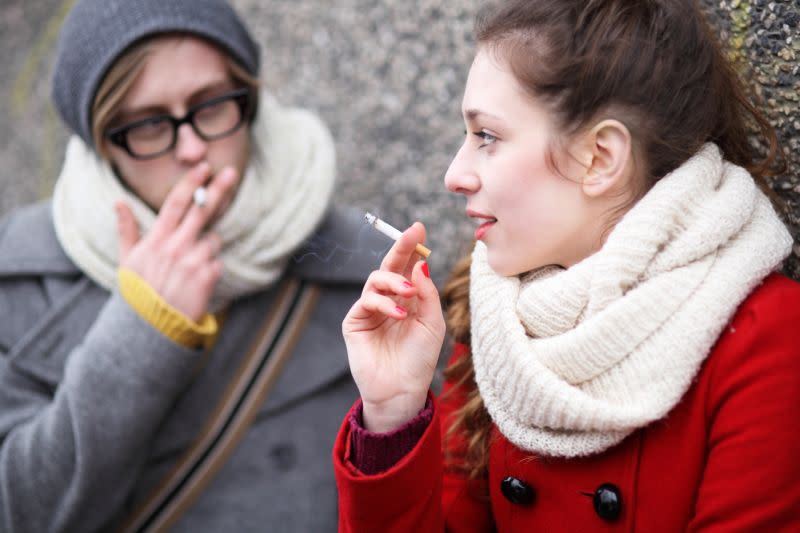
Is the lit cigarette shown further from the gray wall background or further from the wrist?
the gray wall background

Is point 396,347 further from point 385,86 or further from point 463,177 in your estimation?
point 385,86

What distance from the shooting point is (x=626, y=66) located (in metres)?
1.30

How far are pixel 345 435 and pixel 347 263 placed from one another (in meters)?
0.93

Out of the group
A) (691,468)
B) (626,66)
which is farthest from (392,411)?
(626,66)

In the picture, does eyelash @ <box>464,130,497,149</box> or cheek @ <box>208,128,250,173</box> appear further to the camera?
cheek @ <box>208,128,250,173</box>

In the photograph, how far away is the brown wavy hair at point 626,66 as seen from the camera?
1.30 m

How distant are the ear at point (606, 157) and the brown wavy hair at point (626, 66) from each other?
0.9 inches

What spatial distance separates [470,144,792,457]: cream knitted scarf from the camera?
1.21 meters

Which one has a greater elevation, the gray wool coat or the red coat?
the red coat

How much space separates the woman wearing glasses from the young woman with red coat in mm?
738

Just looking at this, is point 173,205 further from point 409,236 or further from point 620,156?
point 620,156

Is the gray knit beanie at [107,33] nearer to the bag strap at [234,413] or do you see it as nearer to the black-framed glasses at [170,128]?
the black-framed glasses at [170,128]

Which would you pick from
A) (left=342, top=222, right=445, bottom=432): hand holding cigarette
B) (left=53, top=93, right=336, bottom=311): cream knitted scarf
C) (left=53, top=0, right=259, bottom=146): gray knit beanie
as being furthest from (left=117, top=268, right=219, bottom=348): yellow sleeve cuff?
(left=342, top=222, right=445, bottom=432): hand holding cigarette

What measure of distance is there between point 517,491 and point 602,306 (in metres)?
0.36
